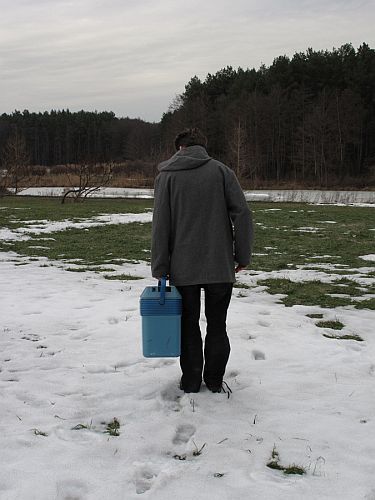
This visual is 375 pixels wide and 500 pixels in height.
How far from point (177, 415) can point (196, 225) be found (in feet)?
4.40

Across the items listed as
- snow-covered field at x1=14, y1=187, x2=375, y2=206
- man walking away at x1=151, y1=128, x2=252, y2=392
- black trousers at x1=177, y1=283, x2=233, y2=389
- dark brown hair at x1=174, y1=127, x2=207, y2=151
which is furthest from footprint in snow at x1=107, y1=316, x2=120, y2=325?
→ snow-covered field at x1=14, y1=187, x2=375, y2=206

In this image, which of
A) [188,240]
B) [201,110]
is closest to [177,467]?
[188,240]

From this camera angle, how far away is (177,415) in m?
3.64

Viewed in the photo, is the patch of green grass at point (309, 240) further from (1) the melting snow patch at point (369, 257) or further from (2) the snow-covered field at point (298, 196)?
(2) the snow-covered field at point (298, 196)

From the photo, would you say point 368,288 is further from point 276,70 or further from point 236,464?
point 276,70

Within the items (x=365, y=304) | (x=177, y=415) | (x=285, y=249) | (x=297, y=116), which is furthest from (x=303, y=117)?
(x=177, y=415)

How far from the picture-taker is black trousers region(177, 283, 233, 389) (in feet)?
12.6

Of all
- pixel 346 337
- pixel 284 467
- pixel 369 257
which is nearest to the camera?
pixel 284 467

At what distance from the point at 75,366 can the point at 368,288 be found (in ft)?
16.1

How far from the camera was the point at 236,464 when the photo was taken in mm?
3006

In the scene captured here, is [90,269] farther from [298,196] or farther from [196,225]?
[298,196]

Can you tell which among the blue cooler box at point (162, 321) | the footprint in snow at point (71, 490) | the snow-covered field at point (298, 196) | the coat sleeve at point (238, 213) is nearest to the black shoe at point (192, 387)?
the blue cooler box at point (162, 321)

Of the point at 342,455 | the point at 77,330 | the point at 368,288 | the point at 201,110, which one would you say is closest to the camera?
the point at 342,455

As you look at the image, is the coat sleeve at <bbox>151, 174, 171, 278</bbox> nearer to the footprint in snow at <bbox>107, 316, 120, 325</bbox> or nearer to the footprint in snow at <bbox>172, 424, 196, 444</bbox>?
the footprint in snow at <bbox>172, 424, 196, 444</bbox>
